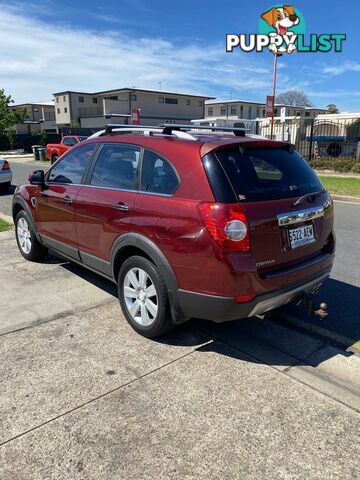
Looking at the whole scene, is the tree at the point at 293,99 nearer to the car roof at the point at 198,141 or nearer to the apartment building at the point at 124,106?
the apartment building at the point at 124,106

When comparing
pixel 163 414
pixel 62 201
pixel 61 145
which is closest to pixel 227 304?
pixel 163 414

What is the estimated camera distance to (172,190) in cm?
322

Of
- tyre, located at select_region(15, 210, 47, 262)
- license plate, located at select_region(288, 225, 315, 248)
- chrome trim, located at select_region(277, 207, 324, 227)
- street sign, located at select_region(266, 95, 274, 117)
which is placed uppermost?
street sign, located at select_region(266, 95, 274, 117)

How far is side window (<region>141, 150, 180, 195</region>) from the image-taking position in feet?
10.7

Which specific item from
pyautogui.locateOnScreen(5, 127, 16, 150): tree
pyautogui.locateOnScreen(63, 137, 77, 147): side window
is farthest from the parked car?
pyautogui.locateOnScreen(5, 127, 16, 150): tree

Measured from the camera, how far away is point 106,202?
3.84m

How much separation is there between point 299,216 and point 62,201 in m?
2.61

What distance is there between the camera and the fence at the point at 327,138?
723 inches

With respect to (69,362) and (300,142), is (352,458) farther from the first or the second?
(300,142)

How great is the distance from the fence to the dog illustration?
142 inches

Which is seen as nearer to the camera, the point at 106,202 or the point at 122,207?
the point at 122,207

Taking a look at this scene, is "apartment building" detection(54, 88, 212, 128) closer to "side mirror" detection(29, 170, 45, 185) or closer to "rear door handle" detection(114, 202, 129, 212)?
"side mirror" detection(29, 170, 45, 185)

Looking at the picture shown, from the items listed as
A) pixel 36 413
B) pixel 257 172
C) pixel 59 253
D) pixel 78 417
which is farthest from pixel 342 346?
pixel 59 253

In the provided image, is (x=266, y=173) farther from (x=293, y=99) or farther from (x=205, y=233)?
(x=293, y=99)
